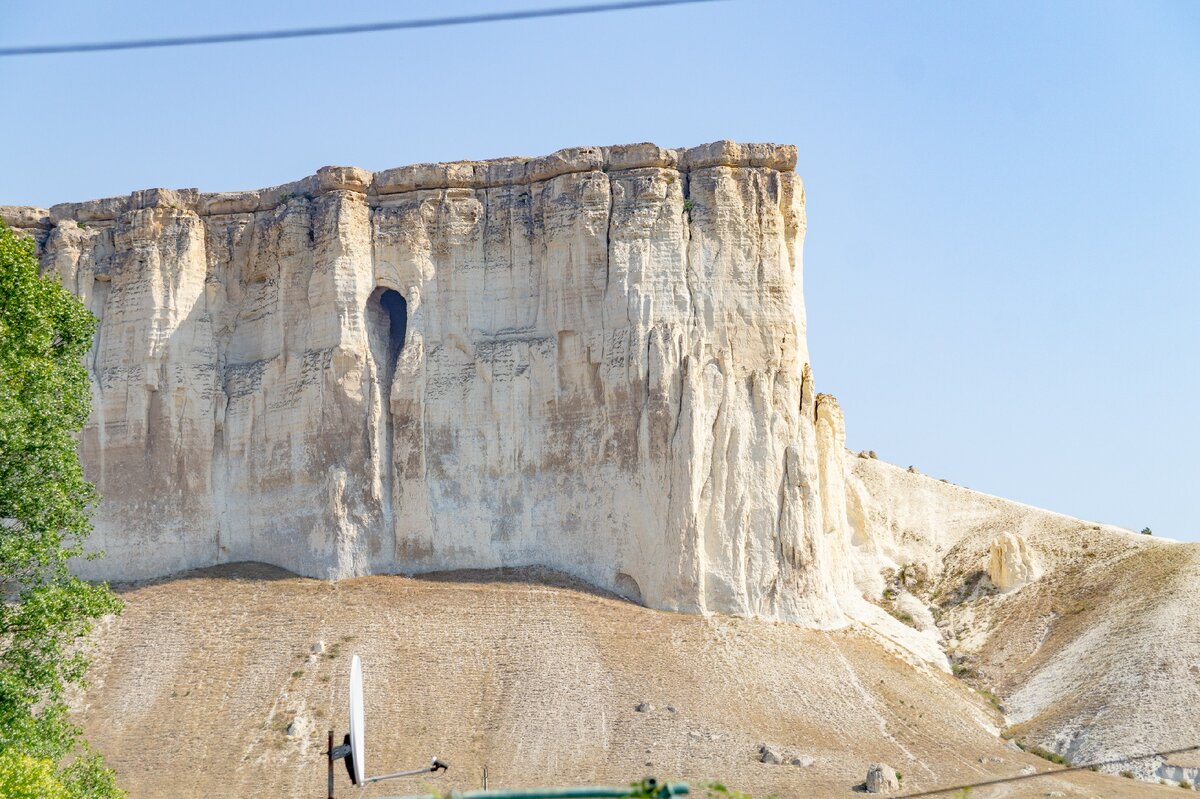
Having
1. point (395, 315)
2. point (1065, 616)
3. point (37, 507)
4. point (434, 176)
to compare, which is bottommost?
point (1065, 616)

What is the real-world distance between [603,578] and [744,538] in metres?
4.79

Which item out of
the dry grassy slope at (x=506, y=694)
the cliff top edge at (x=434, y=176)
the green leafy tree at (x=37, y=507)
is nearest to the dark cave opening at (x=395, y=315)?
the cliff top edge at (x=434, y=176)

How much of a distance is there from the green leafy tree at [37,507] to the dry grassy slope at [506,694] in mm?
13015

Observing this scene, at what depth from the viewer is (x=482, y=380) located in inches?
Answer: 2253

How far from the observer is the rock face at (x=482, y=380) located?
54250mm

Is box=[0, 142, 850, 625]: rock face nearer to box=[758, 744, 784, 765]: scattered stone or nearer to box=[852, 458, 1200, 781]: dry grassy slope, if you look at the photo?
box=[852, 458, 1200, 781]: dry grassy slope

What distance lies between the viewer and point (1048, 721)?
165 feet

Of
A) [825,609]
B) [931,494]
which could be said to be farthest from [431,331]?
[931,494]

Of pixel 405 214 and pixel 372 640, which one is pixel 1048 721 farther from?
pixel 405 214

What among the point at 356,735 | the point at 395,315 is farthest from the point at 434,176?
the point at 356,735

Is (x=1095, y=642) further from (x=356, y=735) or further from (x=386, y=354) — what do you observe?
(x=356, y=735)

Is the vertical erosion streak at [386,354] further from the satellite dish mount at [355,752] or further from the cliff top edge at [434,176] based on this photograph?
the satellite dish mount at [355,752]

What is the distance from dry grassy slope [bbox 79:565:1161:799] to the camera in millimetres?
45094

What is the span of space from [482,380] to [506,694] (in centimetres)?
1311
